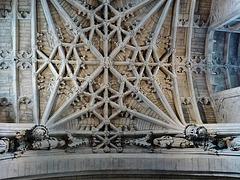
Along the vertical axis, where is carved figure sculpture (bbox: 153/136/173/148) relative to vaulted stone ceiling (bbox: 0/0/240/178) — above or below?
below

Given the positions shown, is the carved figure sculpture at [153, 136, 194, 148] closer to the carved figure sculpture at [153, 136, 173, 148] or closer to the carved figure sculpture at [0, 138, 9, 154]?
the carved figure sculpture at [153, 136, 173, 148]

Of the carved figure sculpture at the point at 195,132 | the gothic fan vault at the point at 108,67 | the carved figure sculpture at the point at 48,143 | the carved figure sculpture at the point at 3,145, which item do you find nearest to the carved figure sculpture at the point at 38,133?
the carved figure sculpture at the point at 48,143

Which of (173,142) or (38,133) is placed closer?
(38,133)

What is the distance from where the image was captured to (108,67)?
10133 mm

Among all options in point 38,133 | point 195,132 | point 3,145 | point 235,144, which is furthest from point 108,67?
point 235,144

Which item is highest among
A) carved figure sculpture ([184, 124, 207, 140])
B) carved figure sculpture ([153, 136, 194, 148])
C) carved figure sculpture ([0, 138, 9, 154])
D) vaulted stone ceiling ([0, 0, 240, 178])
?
vaulted stone ceiling ([0, 0, 240, 178])

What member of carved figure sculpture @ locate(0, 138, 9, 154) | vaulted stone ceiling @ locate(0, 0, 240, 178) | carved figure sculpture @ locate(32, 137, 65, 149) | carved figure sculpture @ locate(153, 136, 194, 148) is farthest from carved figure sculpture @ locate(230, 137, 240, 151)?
carved figure sculpture @ locate(0, 138, 9, 154)

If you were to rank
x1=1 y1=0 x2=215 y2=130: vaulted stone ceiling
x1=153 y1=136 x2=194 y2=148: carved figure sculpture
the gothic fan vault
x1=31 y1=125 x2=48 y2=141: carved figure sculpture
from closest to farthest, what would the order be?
x1=31 y1=125 x2=48 y2=141: carved figure sculpture, x1=153 y1=136 x2=194 y2=148: carved figure sculpture, x1=1 y1=0 x2=215 y2=130: vaulted stone ceiling, the gothic fan vault

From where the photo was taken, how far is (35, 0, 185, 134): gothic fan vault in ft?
32.4

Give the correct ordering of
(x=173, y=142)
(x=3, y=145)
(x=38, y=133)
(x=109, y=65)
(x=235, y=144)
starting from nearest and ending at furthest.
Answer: (x=3, y=145) < (x=38, y=133) < (x=235, y=144) < (x=173, y=142) < (x=109, y=65)

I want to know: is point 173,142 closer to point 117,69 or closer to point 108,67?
point 117,69

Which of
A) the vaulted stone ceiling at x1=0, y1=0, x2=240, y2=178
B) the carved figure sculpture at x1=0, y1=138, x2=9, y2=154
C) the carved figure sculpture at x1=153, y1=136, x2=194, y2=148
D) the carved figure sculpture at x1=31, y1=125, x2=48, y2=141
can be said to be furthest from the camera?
the vaulted stone ceiling at x1=0, y1=0, x2=240, y2=178

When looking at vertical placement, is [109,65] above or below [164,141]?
above

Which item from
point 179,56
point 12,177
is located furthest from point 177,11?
point 12,177
